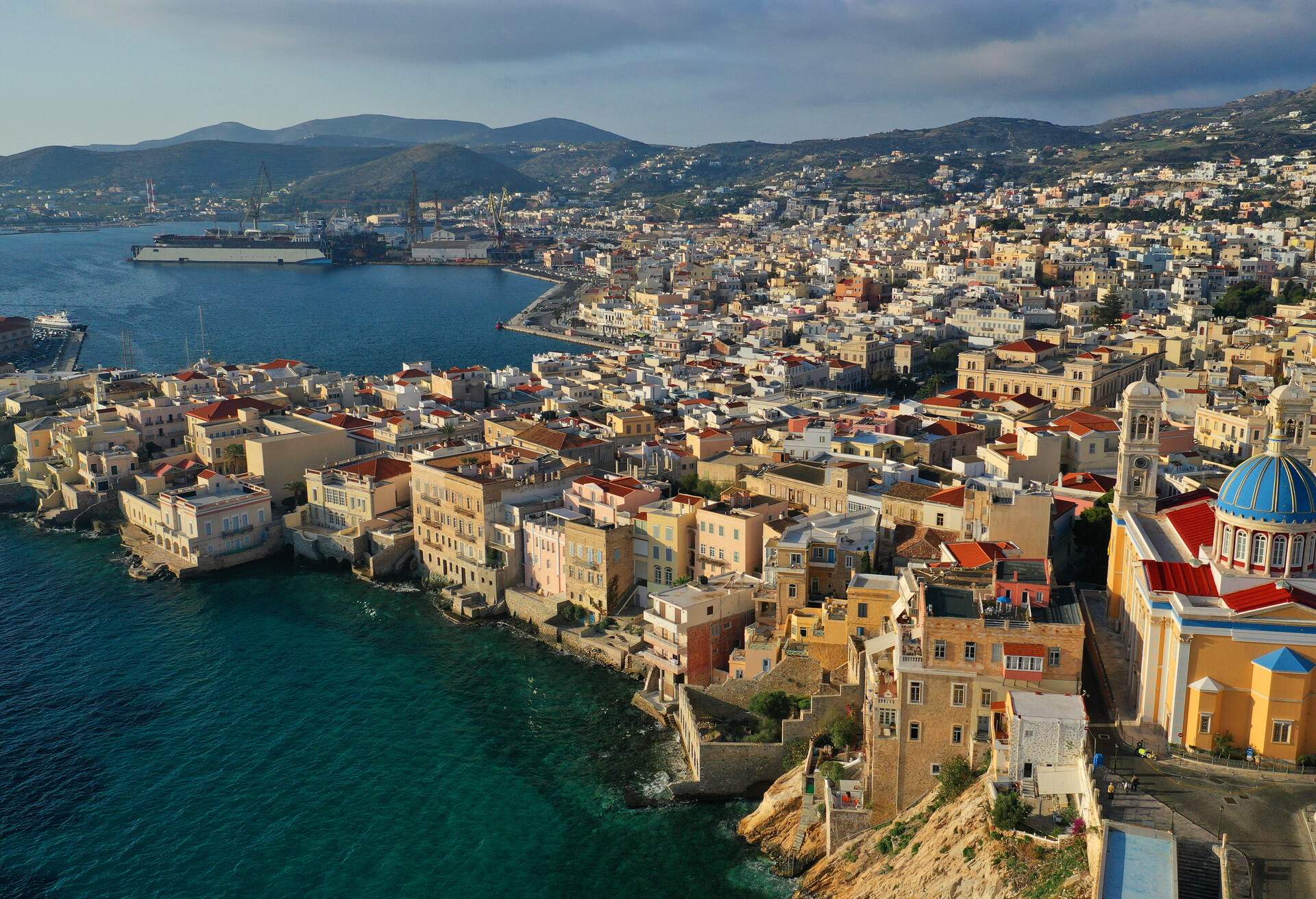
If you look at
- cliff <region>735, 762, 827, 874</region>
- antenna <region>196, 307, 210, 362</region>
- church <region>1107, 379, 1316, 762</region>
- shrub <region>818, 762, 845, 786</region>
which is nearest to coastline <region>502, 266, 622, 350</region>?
antenna <region>196, 307, 210, 362</region>

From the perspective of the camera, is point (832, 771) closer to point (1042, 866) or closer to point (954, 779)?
point (954, 779)

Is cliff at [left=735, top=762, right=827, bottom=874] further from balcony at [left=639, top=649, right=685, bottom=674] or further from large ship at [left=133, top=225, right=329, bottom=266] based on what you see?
large ship at [left=133, top=225, right=329, bottom=266]

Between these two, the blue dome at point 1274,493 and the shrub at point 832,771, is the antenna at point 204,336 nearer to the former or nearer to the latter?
the shrub at point 832,771

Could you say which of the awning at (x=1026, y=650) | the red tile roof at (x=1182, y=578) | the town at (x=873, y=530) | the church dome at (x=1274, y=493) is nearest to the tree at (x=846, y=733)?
the town at (x=873, y=530)

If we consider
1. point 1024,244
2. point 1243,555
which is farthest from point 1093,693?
point 1024,244

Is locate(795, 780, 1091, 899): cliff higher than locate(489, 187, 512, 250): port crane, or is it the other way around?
locate(489, 187, 512, 250): port crane

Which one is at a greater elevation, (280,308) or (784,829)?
(280,308)

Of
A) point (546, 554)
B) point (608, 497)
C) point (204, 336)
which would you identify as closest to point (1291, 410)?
point (608, 497)
